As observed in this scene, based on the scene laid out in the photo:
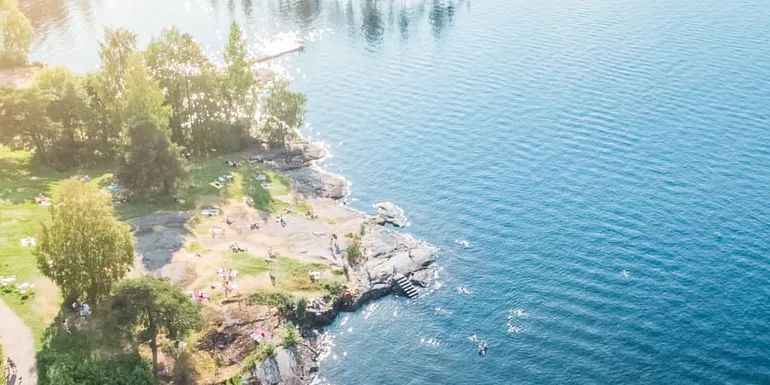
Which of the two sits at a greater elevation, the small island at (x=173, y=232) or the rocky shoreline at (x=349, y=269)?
the small island at (x=173, y=232)

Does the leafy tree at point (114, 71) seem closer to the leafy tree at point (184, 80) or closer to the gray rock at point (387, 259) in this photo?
the leafy tree at point (184, 80)

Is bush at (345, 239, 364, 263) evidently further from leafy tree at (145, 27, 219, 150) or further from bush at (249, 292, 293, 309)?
leafy tree at (145, 27, 219, 150)

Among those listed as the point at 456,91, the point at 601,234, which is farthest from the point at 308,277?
the point at 456,91

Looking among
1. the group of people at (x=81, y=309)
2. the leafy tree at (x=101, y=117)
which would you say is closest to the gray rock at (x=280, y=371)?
the group of people at (x=81, y=309)

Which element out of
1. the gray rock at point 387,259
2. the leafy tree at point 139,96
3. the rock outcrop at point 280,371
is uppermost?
the leafy tree at point 139,96

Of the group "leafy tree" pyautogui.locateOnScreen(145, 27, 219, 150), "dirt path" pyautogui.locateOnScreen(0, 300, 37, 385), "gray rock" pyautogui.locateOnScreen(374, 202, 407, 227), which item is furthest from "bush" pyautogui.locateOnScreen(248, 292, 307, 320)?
"leafy tree" pyautogui.locateOnScreen(145, 27, 219, 150)

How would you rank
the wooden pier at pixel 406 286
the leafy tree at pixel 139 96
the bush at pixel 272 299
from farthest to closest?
1. the leafy tree at pixel 139 96
2. the wooden pier at pixel 406 286
3. the bush at pixel 272 299
